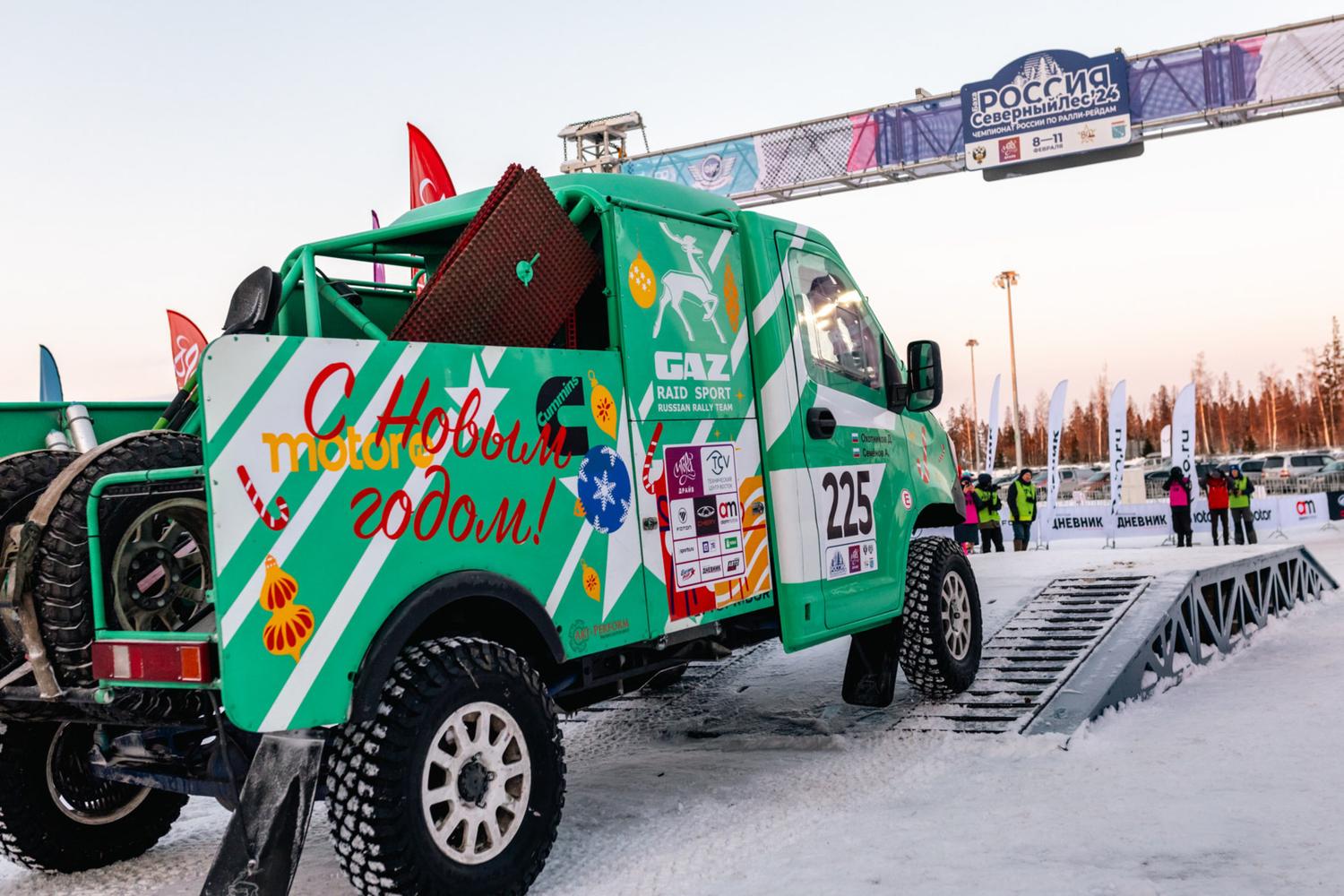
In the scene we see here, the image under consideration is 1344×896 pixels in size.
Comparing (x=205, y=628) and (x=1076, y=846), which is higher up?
(x=205, y=628)

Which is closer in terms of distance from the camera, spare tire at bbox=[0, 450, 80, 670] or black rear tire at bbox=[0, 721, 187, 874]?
spare tire at bbox=[0, 450, 80, 670]

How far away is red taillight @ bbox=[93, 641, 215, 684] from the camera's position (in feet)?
10.8

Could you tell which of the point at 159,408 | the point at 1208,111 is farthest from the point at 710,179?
the point at 159,408

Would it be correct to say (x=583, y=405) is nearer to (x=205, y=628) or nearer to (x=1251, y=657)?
(x=205, y=628)

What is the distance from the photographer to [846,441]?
5.95 meters

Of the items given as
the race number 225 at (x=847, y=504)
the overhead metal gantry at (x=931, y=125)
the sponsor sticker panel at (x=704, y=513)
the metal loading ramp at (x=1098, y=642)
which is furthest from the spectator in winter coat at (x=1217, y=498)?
the sponsor sticker panel at (x=704, y=513)

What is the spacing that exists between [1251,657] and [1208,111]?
11.1 meters

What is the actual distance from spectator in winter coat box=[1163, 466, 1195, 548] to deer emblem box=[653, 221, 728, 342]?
16480mm

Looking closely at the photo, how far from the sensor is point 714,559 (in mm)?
4980

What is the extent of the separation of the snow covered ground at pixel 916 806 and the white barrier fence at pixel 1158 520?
15.6 m

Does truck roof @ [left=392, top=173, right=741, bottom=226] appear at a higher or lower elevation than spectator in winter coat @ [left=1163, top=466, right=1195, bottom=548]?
higher

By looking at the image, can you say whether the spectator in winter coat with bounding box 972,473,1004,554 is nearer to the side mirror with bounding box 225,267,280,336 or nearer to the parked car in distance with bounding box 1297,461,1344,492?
the parked car in distance with bounding box 1297,461,1344,492

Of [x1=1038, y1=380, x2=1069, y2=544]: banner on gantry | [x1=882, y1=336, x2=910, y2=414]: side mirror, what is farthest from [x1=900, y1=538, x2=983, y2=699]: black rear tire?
[x1=1038, y1=380, x2=1069, y2=544]: banner on gantry

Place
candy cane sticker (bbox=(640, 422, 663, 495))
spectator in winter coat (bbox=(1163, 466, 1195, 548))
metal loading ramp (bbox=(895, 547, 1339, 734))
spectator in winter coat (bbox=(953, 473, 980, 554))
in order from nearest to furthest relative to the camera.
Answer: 1. candy cane sticker (bbox=(640, 422, 663, 495))
2. metal loading ramp (bbox=(895, 547, 1339, 734))
3. spectator in winter coat (bbox=(1163, 466, 1195, 548))
4. spectator in winter coat (bbox=(953, 473, 980, 554))
